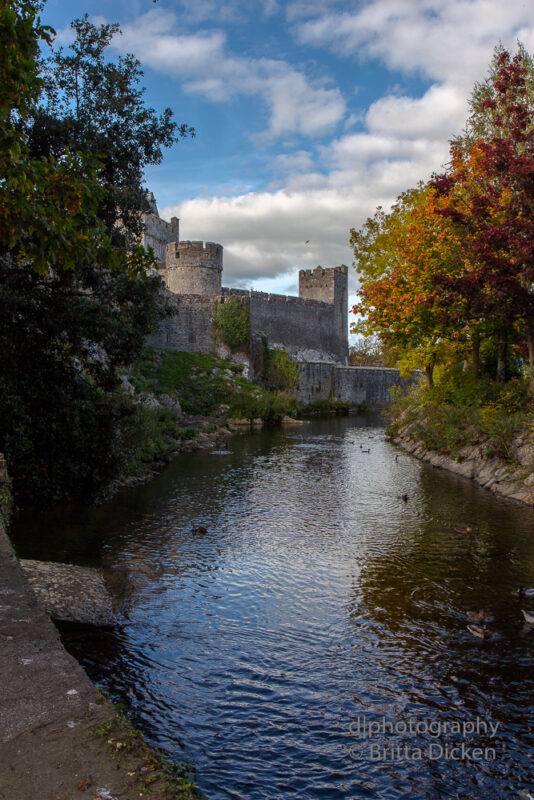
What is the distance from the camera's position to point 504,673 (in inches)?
236

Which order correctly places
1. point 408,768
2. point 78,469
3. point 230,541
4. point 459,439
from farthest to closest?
1. point 459,439
2. point 78,469
3. point 230,541
4. point 408,768

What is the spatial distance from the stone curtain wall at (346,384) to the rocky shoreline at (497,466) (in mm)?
29347

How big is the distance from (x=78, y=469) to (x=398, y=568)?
21.9 ft

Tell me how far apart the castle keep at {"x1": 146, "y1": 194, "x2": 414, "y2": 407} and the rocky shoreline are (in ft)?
90.2

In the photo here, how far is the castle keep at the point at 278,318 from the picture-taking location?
148 ft

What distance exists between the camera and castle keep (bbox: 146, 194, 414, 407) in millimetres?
45094

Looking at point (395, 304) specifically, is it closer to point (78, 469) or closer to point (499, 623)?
point (78, 469)

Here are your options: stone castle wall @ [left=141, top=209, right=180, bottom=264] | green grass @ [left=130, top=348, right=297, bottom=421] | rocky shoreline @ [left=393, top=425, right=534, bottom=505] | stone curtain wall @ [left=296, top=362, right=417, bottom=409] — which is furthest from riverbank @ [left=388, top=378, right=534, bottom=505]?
stone castle wall @ [left=141, top=209, right=180, bottom=264]

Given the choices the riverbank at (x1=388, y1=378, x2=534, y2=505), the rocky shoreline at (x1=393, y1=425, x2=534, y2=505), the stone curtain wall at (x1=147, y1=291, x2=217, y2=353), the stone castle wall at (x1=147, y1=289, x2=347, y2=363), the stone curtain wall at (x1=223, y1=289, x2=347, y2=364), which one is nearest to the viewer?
the rocky shoreline at (x1=393, y1=425, x2=534, y2=505)

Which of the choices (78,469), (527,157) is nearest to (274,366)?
(527,157)

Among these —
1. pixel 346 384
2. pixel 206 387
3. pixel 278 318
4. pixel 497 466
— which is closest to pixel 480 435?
pixel 497 466

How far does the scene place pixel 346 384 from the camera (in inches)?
2116

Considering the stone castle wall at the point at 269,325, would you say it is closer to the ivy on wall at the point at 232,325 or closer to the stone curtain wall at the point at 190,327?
the stone curtain wall at the point at 190,327

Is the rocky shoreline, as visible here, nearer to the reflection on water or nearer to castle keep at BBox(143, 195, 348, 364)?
the reflection on water
